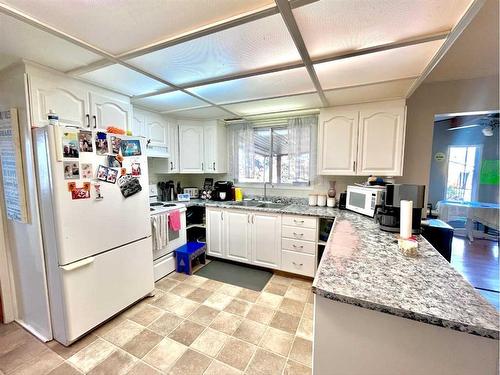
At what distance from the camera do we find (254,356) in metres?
1.55

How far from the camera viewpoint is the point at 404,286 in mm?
917

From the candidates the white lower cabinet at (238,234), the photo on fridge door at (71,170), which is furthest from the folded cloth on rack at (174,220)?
the photo on fridge door at (71,170)

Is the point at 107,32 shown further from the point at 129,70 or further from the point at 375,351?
the point at 375,351

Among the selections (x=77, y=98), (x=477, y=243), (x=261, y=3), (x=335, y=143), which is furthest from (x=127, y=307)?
(x=477, y=243)

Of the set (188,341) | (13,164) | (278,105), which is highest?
(278,105)

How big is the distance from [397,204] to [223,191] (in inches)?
90.2

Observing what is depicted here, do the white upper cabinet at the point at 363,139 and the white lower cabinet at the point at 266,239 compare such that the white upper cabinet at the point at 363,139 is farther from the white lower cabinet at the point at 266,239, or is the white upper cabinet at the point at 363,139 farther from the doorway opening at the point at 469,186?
the doorway opening at the point at 469,186

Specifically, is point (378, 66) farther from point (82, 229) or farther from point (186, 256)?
point (186, 256)

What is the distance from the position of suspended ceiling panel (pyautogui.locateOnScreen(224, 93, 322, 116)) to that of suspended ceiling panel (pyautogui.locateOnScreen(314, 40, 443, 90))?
16.8 inches

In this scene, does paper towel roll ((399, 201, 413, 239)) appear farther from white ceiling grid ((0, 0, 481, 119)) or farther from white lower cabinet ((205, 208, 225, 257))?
white lower cabinet ((205, 208, 225, 257))

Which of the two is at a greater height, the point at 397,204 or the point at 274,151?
the point at 274,151

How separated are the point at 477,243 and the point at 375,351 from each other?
4.32 metres

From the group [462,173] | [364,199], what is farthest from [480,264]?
[364,199]

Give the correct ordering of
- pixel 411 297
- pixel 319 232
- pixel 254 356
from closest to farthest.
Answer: pixel 411 297 < pixel 254 356 < pixel 319 232
